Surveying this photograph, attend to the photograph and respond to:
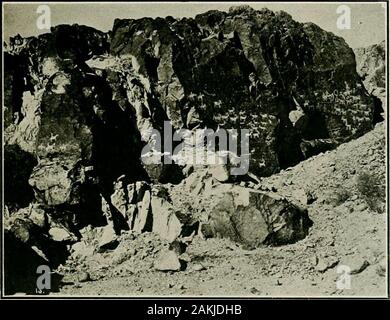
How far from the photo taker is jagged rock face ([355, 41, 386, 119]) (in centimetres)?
655

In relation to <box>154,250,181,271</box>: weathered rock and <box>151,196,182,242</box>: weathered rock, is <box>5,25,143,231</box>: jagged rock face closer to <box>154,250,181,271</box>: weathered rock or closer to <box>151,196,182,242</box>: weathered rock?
<box>151,196,182,242</box>: weathered rock

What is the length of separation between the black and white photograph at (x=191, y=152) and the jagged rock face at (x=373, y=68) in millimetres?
28

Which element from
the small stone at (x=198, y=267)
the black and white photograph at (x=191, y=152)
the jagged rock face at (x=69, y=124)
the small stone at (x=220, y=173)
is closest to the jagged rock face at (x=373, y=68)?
the black and white photograph at (x=191, y=152)

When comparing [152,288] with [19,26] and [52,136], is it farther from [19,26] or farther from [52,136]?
[19,26]

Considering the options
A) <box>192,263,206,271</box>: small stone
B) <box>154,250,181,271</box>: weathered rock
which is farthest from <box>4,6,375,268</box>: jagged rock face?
<box>192,263,206,271</box>: small stone

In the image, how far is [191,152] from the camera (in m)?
6.37

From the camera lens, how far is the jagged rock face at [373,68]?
655cm

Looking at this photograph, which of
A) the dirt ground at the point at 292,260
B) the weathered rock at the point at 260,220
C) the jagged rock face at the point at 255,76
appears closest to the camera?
the dirt ground at the point at 292,260

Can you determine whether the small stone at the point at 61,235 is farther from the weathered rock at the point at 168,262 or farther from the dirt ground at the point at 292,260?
the weathered rock at the point at 168,262

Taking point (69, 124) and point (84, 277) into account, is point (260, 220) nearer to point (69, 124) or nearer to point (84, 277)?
point (84, 277)

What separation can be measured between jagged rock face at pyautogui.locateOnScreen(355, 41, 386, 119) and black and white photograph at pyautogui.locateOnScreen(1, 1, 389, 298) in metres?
0.03

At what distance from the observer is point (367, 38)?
6.37 m

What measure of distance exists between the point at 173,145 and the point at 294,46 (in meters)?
1.88
